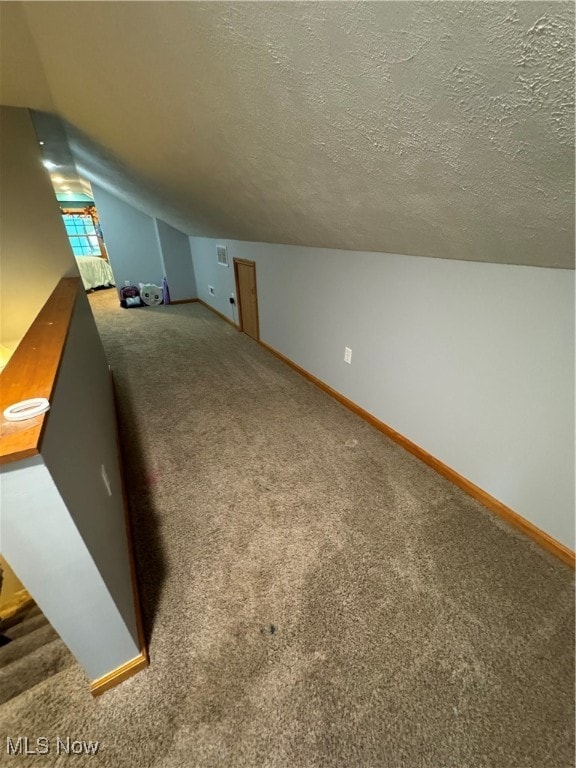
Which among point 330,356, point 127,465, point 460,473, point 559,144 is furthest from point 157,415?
point 559,144

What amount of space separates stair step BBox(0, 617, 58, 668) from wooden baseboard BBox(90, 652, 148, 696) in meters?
0.43

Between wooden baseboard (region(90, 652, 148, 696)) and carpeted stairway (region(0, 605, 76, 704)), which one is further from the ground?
wooden baseboard (region(90, 652, 148, 696))

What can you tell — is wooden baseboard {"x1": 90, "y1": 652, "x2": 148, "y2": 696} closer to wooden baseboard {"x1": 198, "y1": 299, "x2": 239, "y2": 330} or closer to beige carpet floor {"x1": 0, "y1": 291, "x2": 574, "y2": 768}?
beige carpet floor {"x1": 0, "y1": 291, "x2": 574, "y2": 768}

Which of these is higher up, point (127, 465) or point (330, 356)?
point (330, 356)

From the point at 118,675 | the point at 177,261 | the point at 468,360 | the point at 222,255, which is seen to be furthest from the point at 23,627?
the point at 177,261

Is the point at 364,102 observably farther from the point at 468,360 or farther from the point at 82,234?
the point at 82,234

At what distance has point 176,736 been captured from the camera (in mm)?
985

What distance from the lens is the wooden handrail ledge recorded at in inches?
27.4

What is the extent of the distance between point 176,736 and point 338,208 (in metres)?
2.21

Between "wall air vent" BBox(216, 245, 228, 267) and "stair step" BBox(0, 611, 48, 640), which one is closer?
"stair step" BBox(0, 611, 48, 640)

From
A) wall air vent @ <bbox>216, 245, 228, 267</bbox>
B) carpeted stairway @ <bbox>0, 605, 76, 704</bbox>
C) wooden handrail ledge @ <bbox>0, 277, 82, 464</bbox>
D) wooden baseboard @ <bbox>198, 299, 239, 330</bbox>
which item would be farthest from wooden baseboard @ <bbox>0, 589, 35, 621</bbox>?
wall air vent @ <bbox>216, 245, 228, 267</bbox>

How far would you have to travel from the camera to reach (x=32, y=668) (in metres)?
1.17

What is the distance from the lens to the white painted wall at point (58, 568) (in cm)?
75

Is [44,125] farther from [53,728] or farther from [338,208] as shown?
[53,728]
